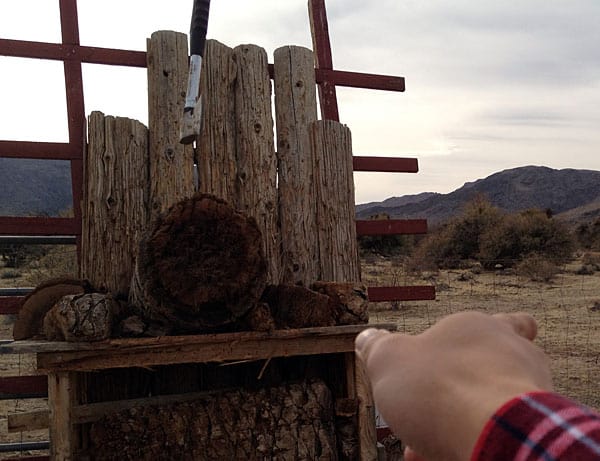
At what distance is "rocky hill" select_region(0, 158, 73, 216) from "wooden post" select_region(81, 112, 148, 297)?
236 feet

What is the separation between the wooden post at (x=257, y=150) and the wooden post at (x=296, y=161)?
6cm

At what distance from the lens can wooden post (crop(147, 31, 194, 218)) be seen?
3.75m

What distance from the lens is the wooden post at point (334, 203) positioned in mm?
4031

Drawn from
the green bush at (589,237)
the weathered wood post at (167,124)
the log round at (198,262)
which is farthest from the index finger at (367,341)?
the green bush at (589,237)

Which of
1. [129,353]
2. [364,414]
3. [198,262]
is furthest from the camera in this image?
[364,414]

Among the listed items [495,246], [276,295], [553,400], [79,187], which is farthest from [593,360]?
[495,246]

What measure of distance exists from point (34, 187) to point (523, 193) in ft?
204

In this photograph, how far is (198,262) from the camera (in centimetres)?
286

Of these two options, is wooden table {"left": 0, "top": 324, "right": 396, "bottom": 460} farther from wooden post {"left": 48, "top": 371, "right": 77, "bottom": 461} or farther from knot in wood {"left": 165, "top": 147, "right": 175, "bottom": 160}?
knot in wood {"left": 165, "top": 147, "right": 175, "bottom": 160}

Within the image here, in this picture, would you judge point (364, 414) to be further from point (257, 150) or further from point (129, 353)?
point (257, 150)

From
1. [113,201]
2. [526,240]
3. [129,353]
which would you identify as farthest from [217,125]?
[526,240]

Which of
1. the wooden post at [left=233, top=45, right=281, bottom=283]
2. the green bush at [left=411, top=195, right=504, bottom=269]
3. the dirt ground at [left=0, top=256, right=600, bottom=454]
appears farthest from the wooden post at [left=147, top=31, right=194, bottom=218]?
the green bush at [left=411, top=195, right=504, bottom=269]

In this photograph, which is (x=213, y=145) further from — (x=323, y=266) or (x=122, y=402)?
(x=122, y=402)

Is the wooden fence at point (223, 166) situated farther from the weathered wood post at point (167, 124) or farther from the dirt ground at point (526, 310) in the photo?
the dirt ground at point (526, 310)
